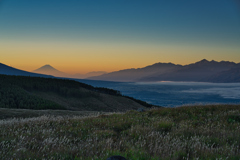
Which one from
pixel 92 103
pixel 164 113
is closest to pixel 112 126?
pixel 164 113

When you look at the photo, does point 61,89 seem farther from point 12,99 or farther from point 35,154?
point 35,154

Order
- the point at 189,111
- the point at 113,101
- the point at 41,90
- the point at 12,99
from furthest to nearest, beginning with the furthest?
the point at 113,101 → the point at 41,90 → the point at 12,99 → the point at 189,111

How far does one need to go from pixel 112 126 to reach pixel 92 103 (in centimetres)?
5841

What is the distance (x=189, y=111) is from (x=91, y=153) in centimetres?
1052

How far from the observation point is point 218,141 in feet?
20.4

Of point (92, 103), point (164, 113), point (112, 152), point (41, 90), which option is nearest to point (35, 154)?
point (112, 152)

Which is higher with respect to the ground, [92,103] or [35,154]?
[35,154]

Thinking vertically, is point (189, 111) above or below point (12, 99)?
above

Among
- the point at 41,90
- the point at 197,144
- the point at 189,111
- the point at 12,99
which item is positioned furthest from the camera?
the point at 41,90

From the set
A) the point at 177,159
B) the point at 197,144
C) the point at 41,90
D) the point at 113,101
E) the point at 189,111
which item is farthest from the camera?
the point at 113,101

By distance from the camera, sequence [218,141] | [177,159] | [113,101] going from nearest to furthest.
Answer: [177,159]
[218,141]
[113,101]

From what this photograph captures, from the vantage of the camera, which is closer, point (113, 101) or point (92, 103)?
point (92, 103)

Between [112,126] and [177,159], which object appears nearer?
[177,159]

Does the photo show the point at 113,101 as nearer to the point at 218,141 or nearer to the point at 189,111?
the point at 189,111
